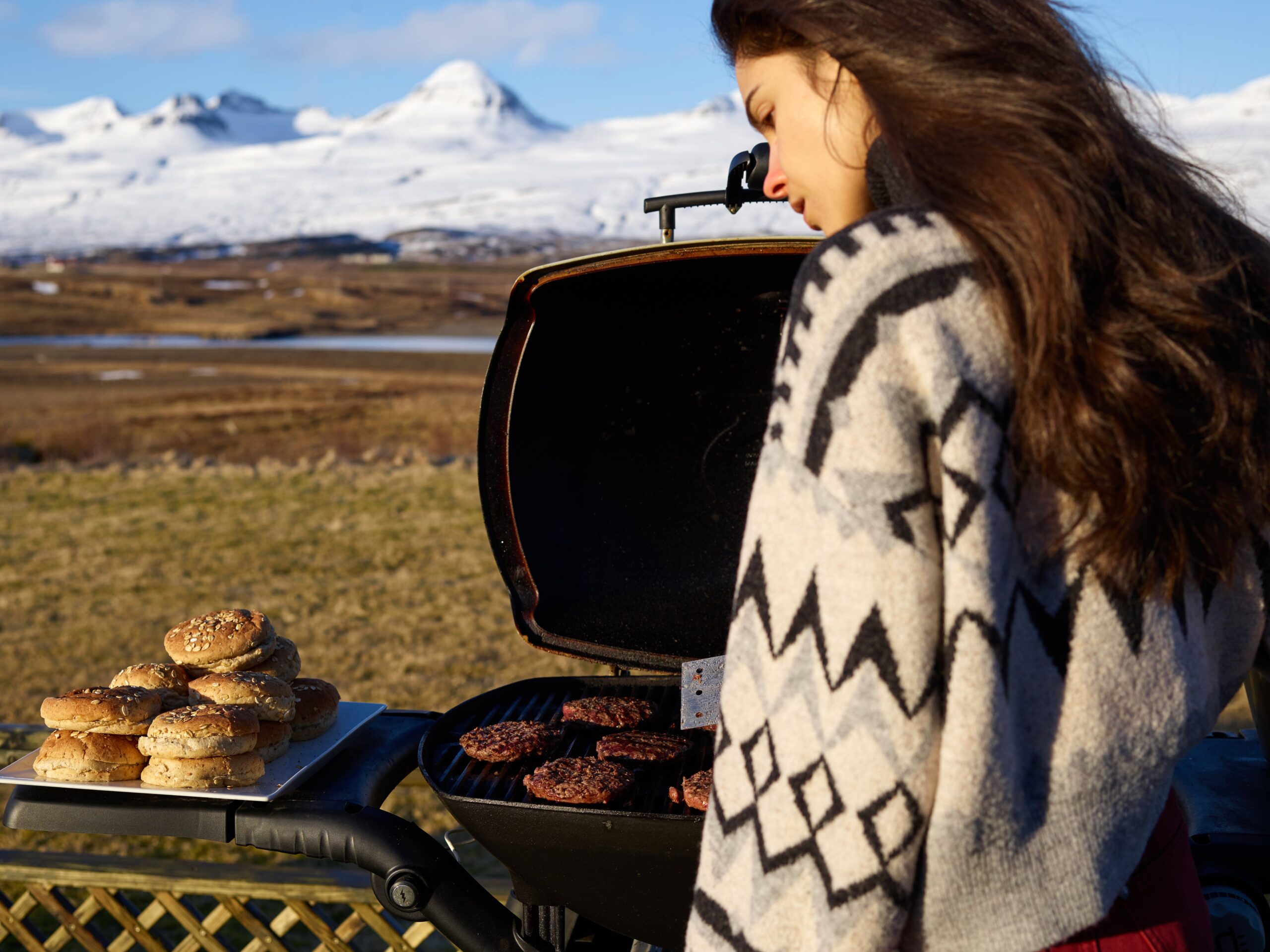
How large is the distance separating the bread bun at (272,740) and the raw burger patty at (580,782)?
1.40 ft

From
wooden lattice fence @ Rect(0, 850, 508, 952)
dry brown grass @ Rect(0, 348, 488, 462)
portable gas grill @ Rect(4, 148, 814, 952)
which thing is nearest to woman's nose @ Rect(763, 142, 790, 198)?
portable gas grill @ Rect(4, 148, 814, 952)

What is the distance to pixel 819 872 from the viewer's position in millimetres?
878

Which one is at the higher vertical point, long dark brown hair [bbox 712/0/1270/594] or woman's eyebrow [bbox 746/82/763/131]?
woman's eyebrow [bbox 746/82/763/131]

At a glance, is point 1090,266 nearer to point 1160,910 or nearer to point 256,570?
point 1160,910

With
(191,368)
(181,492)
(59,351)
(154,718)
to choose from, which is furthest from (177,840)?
(59,351)

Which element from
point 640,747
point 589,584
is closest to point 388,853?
point 640,747

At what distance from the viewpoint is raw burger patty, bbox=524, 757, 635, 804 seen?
1631mm

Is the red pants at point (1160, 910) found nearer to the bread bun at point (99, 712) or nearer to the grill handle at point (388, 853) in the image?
the grill handle at point (388, 853)

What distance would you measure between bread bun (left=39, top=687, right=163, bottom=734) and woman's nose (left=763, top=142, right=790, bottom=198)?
1.28m

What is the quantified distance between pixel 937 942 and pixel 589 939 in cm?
114

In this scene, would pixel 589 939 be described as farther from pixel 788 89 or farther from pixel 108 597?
pixel 108 597

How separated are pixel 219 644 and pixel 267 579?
18.8 feet

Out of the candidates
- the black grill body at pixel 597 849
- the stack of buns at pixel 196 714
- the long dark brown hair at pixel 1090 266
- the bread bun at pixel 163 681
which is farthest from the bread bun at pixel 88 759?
the long dark brown hair at pixel 1090 266

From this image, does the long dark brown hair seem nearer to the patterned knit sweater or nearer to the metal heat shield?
the patterned knit sweater
